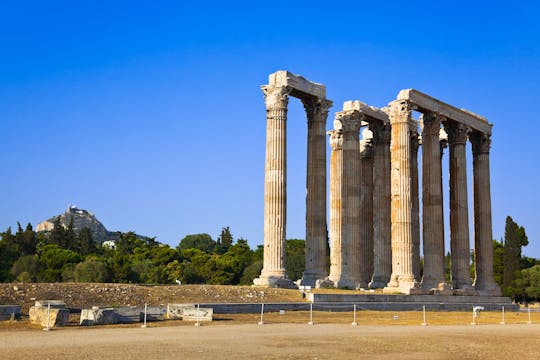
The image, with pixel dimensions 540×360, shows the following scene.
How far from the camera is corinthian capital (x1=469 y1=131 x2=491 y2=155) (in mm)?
59094

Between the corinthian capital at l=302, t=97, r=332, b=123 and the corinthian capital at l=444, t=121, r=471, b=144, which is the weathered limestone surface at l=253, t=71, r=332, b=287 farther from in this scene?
the corinthian capital at l=444, t=121, r=471, b=144

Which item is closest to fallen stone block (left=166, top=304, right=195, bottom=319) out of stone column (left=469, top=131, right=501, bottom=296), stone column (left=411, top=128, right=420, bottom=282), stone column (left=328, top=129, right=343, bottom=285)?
stone column (left=328, top=129, right=343, bottom=285)

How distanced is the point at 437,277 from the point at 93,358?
128 ft

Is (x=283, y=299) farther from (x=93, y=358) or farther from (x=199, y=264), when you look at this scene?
(x=199, y=264)

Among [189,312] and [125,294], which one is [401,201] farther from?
[189,312]

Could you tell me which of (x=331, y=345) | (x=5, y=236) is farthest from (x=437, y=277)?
(x=5, y=236)

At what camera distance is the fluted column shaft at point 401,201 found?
48.0 m

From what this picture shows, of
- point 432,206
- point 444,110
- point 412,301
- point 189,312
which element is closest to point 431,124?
point 444,110

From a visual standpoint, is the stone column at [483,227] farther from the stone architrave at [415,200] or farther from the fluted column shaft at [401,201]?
the fluted column shaft at [401,201]

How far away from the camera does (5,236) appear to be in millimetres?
111000

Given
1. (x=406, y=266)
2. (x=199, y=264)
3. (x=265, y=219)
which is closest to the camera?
→ (x=265, y=219)

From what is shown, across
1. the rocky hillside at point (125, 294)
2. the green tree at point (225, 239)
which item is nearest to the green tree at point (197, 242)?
the green tree at point (225, 239)

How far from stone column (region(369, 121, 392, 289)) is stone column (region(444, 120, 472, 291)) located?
6.27 meters

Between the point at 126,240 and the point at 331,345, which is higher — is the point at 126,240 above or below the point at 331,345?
above
